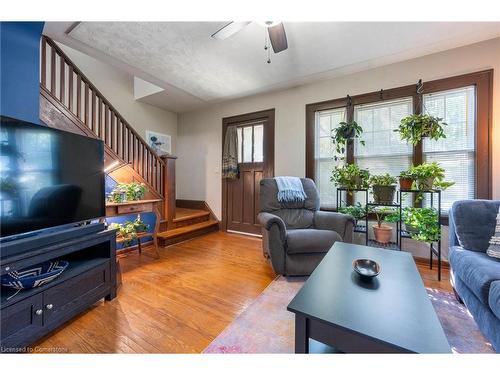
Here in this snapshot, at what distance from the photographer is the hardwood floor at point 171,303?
134cm

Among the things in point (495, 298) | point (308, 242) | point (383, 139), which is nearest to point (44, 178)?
point (308, 242)

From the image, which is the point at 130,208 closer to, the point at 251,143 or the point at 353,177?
the point at 251,143

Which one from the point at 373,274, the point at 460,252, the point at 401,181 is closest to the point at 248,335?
the point at 373,274

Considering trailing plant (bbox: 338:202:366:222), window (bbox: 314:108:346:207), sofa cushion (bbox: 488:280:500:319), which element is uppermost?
window (bbox: 314:108:346:207)

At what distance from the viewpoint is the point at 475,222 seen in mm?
1701

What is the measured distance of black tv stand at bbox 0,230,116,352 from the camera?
46.4 inches

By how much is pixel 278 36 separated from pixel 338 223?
76.7 inches

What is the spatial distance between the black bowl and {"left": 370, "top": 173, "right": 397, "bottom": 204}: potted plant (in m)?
1.48

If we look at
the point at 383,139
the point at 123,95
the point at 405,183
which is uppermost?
the point at 123,95

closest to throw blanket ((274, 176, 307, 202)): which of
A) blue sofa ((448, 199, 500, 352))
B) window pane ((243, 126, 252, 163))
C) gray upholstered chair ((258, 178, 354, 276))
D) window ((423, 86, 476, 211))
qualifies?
gray upholstered chair ((258, 178, 354, 276))

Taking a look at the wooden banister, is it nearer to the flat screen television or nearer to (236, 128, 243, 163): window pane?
(236, 128, 243, 163): window pane

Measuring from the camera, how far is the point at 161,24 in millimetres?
2062

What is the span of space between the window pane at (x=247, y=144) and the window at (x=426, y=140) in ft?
3.94

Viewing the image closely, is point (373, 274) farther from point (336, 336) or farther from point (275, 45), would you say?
point (275, 45)
